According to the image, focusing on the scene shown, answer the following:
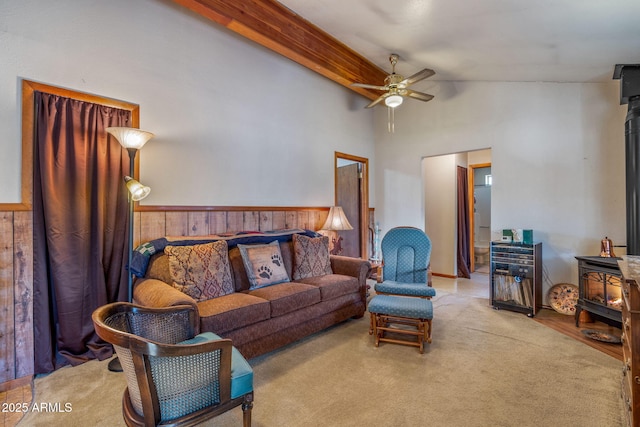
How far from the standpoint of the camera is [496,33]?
3.00 m

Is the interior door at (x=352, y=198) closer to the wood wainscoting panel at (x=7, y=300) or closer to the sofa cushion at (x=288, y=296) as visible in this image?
the sofa cushion at (x=288, y=296)

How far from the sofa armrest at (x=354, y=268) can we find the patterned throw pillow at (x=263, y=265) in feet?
2.43

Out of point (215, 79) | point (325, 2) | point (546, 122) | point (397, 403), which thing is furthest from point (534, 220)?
point (215, 79)

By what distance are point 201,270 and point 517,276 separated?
364 centimetres

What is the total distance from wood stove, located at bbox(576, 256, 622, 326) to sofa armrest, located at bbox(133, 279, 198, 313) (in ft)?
12.5

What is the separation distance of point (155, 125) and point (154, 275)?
4.82ft

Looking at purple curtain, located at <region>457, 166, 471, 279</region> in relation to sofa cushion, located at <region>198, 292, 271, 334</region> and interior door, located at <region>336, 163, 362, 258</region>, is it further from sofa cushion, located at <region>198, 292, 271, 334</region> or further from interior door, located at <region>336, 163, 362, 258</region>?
sofa cushion, located at <region>198, 292, 271, 334</region>

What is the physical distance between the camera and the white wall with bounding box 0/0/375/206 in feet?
7.94

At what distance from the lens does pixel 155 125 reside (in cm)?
308

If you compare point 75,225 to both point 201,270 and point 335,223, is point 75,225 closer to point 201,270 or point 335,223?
point 201,270

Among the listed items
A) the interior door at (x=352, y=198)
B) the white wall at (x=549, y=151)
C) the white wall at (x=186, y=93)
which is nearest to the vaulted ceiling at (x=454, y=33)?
the white wall at (x=549, y=151)

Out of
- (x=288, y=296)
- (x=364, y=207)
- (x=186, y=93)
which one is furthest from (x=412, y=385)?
(x=364, y=207)

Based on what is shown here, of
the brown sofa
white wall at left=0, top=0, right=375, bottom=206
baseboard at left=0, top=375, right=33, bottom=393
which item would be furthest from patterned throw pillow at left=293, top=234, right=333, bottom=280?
baseboard at left=0, top=375, right=33, bottom=393

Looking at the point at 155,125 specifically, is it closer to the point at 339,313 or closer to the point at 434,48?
the point at 339,313
